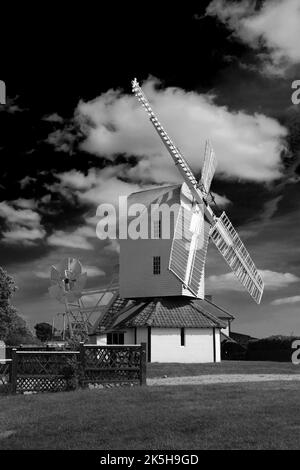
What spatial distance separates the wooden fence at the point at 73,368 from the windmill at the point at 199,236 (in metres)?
14.9

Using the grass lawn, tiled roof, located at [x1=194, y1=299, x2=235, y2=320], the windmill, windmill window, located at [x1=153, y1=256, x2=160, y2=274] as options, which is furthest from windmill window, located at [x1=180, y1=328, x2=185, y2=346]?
the grass lawn

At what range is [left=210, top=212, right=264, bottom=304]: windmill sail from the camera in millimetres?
39219

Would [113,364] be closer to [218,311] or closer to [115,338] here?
[115,338]

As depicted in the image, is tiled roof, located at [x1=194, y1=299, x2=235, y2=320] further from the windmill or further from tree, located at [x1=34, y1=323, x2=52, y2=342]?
tree, located at [x1=34, y1=323, x2=52, y2=342]

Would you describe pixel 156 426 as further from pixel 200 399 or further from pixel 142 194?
pixel 142 194

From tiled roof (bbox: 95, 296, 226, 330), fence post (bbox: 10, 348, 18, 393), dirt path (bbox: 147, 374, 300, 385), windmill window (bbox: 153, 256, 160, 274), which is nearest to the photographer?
fence post (bbox: 10, 348, 18, 393)

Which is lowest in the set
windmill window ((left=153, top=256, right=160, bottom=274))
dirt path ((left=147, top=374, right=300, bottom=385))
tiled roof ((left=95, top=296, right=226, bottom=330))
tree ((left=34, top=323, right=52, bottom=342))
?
dirt path ((left=147, top=374, right=300, bottom=385))

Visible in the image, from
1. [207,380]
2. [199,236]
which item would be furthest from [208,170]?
[207,380]

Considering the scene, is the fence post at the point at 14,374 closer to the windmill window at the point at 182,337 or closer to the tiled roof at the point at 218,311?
the windmill window at the point at 182,337

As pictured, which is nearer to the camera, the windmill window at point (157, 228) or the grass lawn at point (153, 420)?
the grass lawn at point (153, 420)

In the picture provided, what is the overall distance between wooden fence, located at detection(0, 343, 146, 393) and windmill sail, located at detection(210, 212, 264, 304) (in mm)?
19632

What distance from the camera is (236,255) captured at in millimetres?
39719

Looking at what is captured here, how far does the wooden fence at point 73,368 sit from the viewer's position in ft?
61.2

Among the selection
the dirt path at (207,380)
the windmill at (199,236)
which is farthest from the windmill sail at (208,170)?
the dirt path at (207,380)
